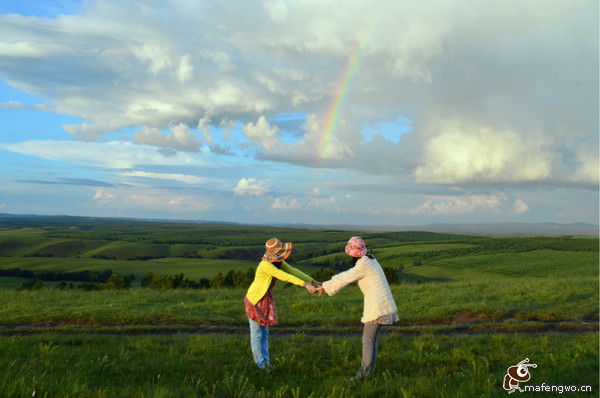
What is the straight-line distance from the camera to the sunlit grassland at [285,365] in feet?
18.7

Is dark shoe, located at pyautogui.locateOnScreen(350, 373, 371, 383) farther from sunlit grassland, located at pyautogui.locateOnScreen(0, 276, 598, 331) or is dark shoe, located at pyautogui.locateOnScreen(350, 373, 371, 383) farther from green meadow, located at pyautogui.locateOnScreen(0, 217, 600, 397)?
sunlit grassland, located at pyautogui.locateOnScreen(0, 276, 598, 331)

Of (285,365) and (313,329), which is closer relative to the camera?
(285,365)

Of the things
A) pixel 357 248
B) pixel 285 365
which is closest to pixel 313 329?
pixel 285 365

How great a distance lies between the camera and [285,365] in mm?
7070

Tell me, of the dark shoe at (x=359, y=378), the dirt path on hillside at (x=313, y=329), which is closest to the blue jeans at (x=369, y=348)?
the dark shoe at (x=359, y=378)

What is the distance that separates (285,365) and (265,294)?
1321 millimetres

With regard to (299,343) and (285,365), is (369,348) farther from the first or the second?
(299,343)

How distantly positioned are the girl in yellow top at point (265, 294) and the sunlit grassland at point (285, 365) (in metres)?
0.42

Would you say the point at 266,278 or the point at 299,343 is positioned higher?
the point at 266,278

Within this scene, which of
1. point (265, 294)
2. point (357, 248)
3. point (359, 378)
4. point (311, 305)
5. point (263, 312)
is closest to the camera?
point (359, 378)

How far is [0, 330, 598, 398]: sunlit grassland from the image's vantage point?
5.69 m

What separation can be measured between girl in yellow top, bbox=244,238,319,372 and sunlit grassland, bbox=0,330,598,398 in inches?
16.7

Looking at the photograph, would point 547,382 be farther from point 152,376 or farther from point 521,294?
point 521,294

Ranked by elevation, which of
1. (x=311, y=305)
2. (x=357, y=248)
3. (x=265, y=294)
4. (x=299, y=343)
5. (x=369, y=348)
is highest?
(x=357, y=248)
